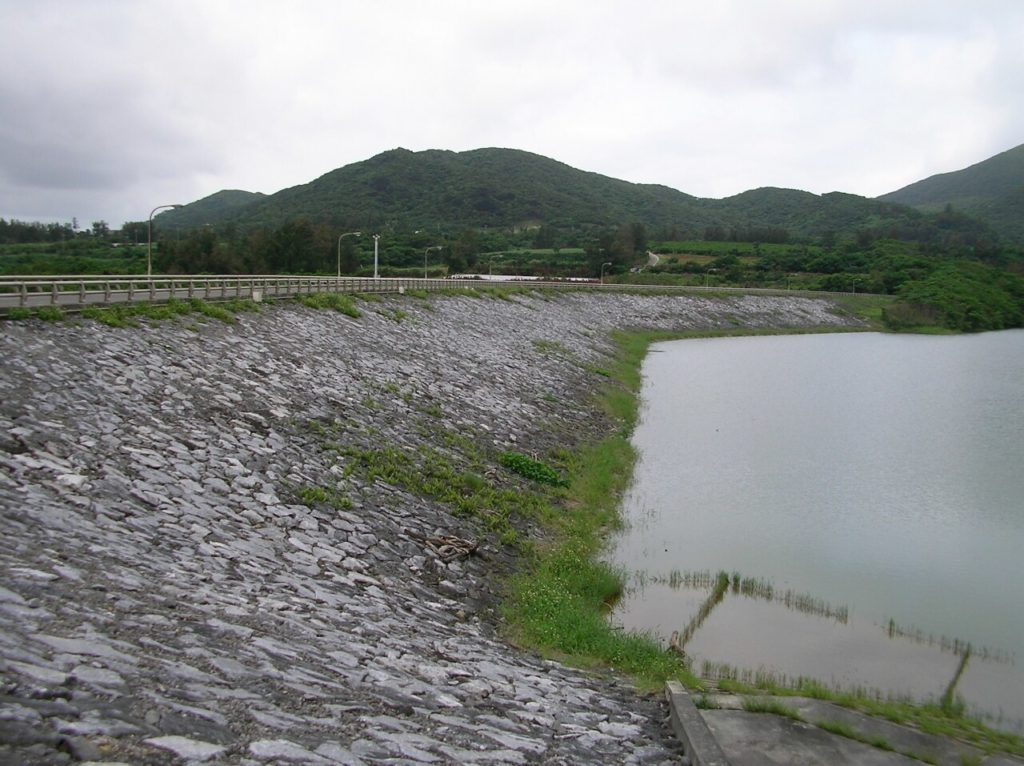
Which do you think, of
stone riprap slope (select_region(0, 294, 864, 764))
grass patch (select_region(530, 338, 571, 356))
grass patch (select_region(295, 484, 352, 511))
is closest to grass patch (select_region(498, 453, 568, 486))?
stone riprap slope (select_region(0, 294, 864, 764))

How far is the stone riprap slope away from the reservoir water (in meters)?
3.85

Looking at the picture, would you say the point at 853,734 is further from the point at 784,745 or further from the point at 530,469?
the point at 530,469

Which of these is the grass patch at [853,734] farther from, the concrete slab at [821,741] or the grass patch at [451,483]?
the grass patch at [451,483]

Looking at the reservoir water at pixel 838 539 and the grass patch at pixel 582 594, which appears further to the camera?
the reservoir water at pixel 838 539

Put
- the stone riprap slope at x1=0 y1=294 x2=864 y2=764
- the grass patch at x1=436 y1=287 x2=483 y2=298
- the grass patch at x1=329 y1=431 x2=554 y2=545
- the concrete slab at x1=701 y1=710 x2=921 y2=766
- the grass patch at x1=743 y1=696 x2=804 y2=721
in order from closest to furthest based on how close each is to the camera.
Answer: the stone riprap slope at x1=0 y1=294 x2=864 y2=764 < the concrete slab at x1=701 y1=710 x2=921 y2=766 < the grass patch at x1=743 y1=696 x2=804 y2=721 < the grass patch at x1=329 y1=431 x2=554 y2=545 < the grass patch at x1=436 y1=287 x2=483 y2=298

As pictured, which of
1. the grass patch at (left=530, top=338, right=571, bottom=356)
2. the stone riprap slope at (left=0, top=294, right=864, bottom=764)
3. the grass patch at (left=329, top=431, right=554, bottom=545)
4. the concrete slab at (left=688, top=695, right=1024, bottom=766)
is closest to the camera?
the stone riprap slope at (left=0, top=294, right=864, bottom=764)

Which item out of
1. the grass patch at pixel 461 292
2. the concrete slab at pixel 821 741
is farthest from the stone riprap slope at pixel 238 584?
the grass patch at pixel 461 292

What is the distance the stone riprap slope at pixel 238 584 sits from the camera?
22.9 ft

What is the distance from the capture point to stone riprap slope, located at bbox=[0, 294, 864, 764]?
6965 millimetres

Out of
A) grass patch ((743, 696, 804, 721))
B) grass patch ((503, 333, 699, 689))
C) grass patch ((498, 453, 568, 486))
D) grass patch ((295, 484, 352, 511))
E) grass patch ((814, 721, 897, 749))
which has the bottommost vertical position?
grass patch ((503, 333, 699, 689))

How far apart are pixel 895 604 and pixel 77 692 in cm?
1423

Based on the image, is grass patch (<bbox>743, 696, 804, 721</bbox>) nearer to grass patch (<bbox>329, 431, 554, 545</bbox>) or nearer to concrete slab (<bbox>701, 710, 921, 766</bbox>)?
concrete slab (<bbox>701, 710, 921, 766</bbox>)

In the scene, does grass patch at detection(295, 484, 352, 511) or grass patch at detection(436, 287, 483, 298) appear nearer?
grass patch at detection(295, 484, 352, 511)

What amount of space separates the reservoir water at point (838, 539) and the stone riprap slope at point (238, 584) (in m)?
3.85
